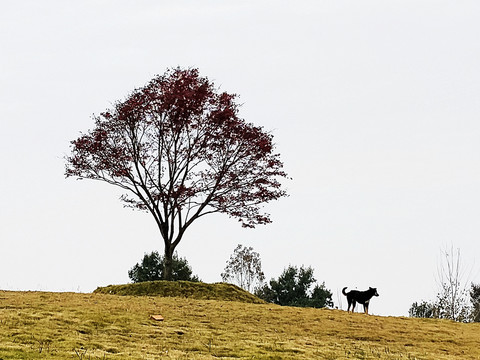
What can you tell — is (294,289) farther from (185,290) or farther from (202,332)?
(202,332)

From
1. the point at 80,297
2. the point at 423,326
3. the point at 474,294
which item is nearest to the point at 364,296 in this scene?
the point at 423,326

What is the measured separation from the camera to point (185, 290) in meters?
24.9

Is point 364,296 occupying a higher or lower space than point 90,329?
higher

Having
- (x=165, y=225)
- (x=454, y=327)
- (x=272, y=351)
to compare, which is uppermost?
(x=165, y=225)

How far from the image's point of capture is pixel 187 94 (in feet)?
91.4

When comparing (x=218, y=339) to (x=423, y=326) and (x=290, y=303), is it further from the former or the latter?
(x=290, y=303)

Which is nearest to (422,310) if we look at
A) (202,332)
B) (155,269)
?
(155,269)

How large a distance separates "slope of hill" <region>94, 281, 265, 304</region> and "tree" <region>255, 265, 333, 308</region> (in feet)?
45.7

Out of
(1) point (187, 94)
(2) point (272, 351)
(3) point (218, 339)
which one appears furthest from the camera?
(1) point (187, 94)

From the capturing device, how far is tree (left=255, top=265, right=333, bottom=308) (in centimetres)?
3981

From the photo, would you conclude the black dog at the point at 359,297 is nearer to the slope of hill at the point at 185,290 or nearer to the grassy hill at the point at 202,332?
the grassy hill at the point at 202,332

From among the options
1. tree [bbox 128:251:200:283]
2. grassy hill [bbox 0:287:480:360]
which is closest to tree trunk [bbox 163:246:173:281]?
grassy hill [bbox 0:287:480:360]

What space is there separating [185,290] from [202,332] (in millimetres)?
8669

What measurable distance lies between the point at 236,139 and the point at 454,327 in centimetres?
1230
